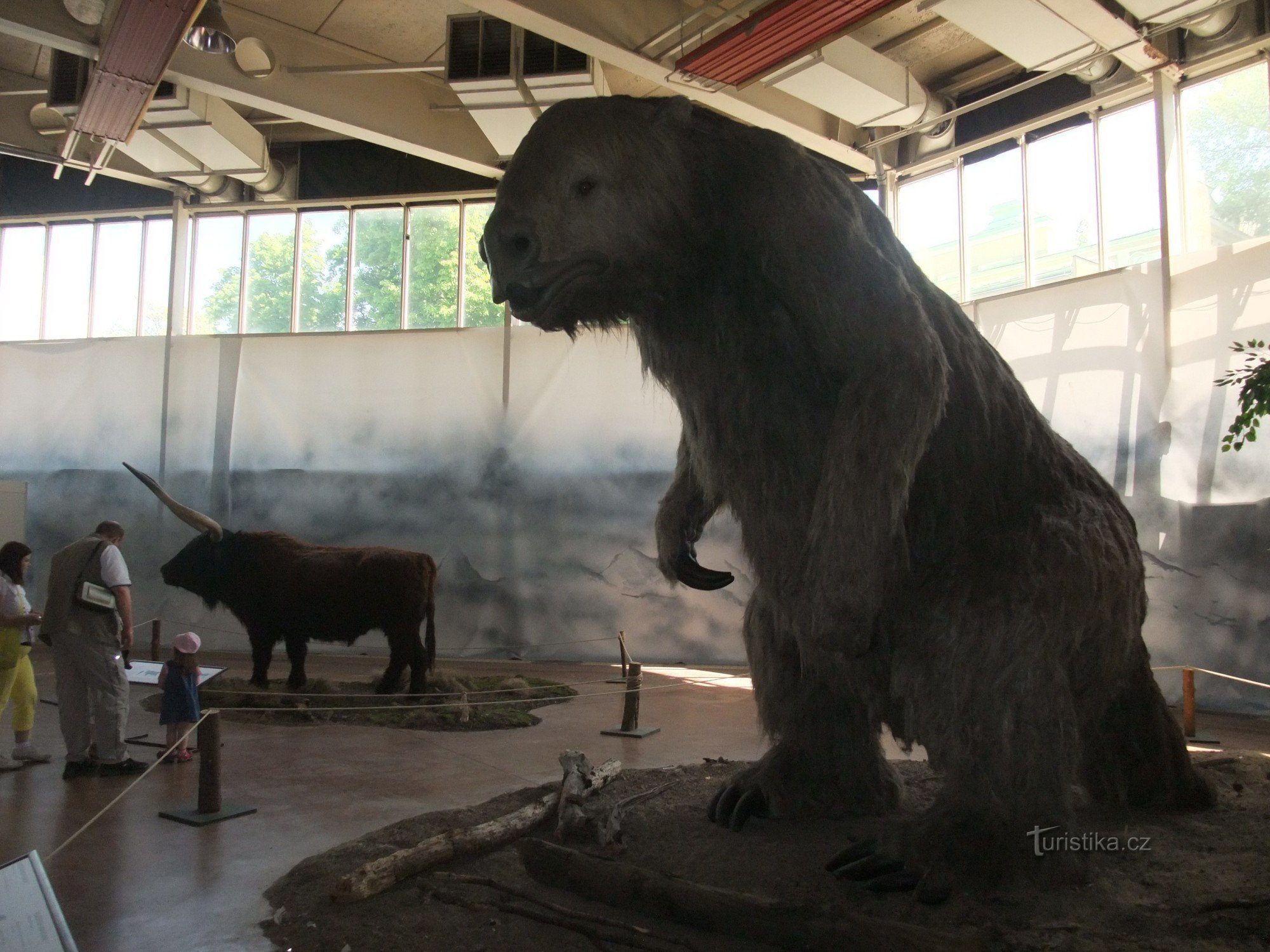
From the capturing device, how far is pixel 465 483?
33.6 ft

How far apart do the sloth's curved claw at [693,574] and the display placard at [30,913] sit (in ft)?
5.64

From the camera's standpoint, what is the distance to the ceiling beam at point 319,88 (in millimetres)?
6730

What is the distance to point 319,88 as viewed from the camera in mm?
8383

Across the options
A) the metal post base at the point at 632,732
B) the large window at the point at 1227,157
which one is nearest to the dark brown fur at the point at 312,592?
the metal post base at the point at 632,732

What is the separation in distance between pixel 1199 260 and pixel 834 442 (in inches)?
243

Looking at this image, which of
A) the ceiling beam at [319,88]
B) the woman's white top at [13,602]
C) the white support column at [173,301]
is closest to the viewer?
the woman's white top at [13,602]

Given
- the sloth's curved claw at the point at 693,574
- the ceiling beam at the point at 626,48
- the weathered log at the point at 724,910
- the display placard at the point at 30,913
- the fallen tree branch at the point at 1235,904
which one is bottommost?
the weathered log at the point at 724,910

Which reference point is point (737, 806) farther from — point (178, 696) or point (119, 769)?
point (119, 769)

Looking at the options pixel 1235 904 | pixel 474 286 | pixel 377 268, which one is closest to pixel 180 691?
pixel 1235 904

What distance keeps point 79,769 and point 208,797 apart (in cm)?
124

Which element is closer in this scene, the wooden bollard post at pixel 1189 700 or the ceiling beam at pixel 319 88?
the wooden bollard post at pixel 1189 700

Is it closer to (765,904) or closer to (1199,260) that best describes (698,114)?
(765,904)

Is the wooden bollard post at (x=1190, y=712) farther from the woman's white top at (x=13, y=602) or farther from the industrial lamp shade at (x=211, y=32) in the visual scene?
the industrial lamp shade at (x=211, y=32)

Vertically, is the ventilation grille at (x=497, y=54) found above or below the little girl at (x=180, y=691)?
above
